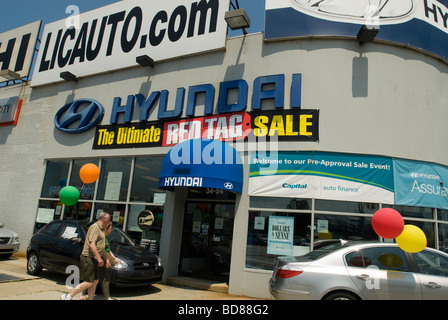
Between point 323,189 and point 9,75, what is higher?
point 9,75

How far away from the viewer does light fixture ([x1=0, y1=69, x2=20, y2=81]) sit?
14.8 metres

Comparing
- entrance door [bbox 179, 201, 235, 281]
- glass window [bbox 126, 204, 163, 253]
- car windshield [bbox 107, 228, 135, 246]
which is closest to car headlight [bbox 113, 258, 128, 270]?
car windshield [bbox 107, 228, 135, 246]

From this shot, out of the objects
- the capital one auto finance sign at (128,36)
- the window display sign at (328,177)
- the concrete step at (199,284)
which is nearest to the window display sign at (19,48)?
the capital one auto finance sign at (128,36)

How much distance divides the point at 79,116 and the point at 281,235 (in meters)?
8.87

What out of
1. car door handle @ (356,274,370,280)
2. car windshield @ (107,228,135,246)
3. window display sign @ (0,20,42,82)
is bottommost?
car door handle @ (356,274,370,280)

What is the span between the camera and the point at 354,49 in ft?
31.2

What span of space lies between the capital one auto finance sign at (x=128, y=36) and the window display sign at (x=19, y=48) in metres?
0.88

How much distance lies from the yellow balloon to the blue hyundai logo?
10.5 m

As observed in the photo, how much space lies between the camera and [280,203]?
9000 millimetres

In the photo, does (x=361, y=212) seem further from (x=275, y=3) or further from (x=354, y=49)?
(x=275, y=3)

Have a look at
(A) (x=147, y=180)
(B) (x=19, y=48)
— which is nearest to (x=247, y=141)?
(A) (x=147, y=180)

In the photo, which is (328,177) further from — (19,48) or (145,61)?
(19,48)

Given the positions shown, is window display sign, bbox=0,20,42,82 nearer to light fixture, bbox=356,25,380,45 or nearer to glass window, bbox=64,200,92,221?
glass window, bbox=64,200,92,221

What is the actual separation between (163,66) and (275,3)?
4301mm
